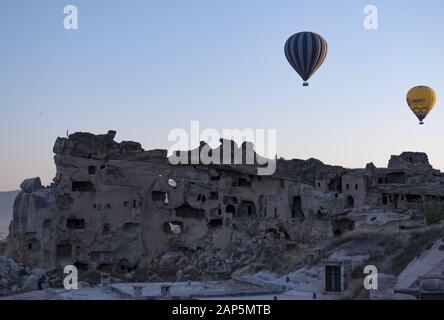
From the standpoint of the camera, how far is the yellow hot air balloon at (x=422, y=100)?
45906mm

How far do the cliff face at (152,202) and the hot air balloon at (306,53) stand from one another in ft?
36.5

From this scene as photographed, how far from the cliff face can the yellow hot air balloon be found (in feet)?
13.2

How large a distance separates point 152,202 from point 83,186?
17.0 ft

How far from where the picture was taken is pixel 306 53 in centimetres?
3706

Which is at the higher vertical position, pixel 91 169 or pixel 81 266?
pixel 91 169

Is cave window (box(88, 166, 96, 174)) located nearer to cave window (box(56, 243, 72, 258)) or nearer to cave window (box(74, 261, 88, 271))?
cave window (box(56, 243, 72, 258))

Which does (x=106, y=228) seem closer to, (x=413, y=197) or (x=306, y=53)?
(x=306, y=53)

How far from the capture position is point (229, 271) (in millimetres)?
39156

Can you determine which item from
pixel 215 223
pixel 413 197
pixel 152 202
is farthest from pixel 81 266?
pixel 413 197

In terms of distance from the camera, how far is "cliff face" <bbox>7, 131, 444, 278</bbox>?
4738cm

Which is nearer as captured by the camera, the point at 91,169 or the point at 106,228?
the point at 106,228

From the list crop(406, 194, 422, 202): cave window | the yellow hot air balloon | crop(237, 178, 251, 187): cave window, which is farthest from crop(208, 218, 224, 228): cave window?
the yellow hot air balloon

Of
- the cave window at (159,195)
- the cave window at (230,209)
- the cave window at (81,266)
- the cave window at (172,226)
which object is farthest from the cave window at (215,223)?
the cave window at (81,266)
